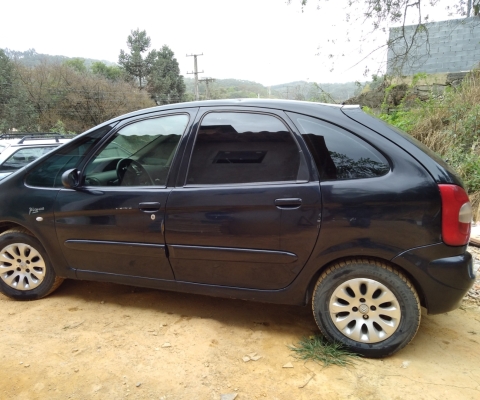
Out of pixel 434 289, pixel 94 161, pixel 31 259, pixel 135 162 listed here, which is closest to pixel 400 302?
pixel 434 289

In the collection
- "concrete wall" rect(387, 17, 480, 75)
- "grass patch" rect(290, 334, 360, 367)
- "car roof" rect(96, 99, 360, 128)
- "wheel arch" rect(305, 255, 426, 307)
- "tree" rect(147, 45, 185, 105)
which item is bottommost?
"grass patch" rect(290, 334, 360, 367)

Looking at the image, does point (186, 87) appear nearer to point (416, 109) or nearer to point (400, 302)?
point (416, 109)

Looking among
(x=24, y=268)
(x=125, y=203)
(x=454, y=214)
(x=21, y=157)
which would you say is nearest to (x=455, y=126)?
(x=454, y=214)

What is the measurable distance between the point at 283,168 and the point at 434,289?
48.8 inches

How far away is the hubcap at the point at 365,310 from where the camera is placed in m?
2.25

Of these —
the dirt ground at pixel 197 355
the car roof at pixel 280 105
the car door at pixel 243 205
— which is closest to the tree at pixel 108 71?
the car roof at pixel 280 105

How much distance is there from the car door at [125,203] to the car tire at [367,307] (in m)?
1.22

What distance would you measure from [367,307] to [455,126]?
621cm

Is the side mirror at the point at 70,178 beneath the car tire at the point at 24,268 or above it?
above

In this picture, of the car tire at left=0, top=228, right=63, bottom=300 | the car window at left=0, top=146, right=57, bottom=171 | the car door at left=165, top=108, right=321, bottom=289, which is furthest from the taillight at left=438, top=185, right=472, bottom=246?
the car window at left=0, top=146, right=57, bottom=171

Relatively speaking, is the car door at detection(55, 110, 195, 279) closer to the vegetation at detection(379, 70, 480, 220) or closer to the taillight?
the taillight

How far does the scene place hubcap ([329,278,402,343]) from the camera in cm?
225

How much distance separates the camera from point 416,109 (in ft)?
26.5

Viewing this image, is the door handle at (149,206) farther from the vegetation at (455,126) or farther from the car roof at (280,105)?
the vegetation at (455,126)
